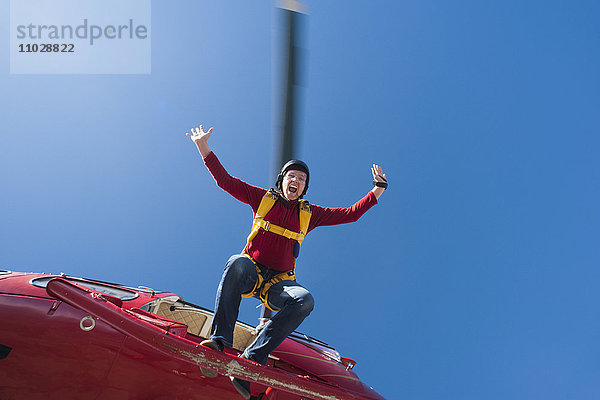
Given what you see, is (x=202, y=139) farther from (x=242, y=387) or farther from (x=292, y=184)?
(x=242, y=387)

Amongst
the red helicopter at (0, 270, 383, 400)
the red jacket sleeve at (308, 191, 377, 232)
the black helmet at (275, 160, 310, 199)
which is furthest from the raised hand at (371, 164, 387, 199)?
the red helicopter at (0, 270, 383, 400)

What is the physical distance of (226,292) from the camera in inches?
146

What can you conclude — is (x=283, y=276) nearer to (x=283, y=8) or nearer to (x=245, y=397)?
(x=245, y=397)

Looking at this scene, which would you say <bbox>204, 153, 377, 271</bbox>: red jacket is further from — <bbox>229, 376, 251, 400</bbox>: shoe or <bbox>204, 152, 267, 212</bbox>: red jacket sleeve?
<bbox>229, 376, 251, 400</bbox>: shoe

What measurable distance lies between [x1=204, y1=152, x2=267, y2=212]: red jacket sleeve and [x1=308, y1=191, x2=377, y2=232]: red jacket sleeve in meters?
0.70

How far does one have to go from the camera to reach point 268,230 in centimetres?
431

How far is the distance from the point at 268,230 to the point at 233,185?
69cm

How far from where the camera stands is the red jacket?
4246 millimetres

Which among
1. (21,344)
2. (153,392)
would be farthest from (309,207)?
(21,344)

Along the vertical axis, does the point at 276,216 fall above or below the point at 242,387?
above

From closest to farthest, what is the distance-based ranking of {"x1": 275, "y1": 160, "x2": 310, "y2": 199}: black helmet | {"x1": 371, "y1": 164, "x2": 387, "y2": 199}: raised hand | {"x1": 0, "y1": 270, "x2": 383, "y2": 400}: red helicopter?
1. {"x1": 0, "y1": 270, "x2": 383, "y2": 400}: red helicopter
2. {"x1": 275, "y1": 160, "x2": 310, "y2": 199}: black helmet
3. {"x1": 371, "y1": 164, "x2": 387, "y2": 199}: raised hand

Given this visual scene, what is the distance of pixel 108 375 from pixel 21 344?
778mm

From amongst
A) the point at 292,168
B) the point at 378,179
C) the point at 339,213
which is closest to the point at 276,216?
the point at 292,168

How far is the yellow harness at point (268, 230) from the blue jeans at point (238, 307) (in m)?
0.15
